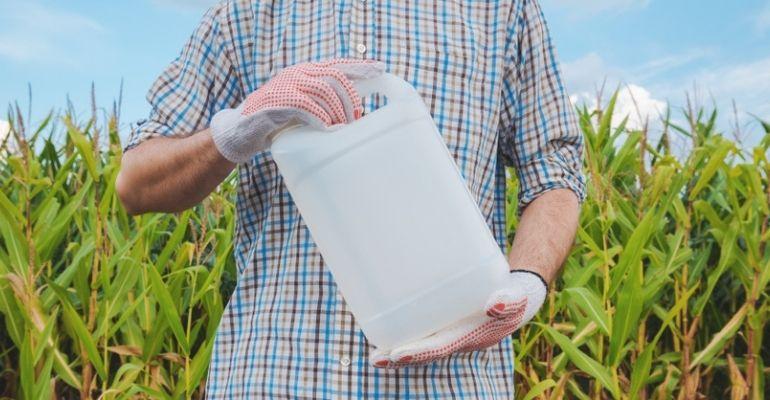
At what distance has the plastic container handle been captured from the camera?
1040mm

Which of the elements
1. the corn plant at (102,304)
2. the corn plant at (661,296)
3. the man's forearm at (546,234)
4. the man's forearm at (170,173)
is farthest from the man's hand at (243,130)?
the corn plant at (661,296)

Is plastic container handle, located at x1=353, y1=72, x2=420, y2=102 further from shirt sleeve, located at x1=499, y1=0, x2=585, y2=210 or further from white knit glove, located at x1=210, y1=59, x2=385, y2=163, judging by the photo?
shirt sleeve, located at x1=499, y1=0, x2=585, y2=210

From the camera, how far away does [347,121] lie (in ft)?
3.25

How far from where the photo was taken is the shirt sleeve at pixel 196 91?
138 cm

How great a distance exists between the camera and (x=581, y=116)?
349 centimetres

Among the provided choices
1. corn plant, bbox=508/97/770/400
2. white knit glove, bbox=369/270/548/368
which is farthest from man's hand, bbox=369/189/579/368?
corn plant, bbox=508/97/770/400

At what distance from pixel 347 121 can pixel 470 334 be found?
28cm

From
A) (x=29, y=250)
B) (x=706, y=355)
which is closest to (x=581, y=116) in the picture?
(x=706, y=355)

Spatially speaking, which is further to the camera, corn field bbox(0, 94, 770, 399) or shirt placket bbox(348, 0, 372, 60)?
corn field bbox(0, 94, 770, 399)

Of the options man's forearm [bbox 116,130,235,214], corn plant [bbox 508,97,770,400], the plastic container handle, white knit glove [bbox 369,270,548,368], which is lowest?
corn plant [bbox 508,97,770,400]

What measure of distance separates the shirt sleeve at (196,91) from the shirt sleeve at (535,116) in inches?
17.7

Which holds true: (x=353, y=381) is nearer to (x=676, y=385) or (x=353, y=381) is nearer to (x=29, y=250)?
(x=29, y=250)

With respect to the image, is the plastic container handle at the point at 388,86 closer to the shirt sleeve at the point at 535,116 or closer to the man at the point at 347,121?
the man at the point at 347,121

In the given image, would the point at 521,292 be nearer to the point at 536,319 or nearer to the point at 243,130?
the point at 243,130
